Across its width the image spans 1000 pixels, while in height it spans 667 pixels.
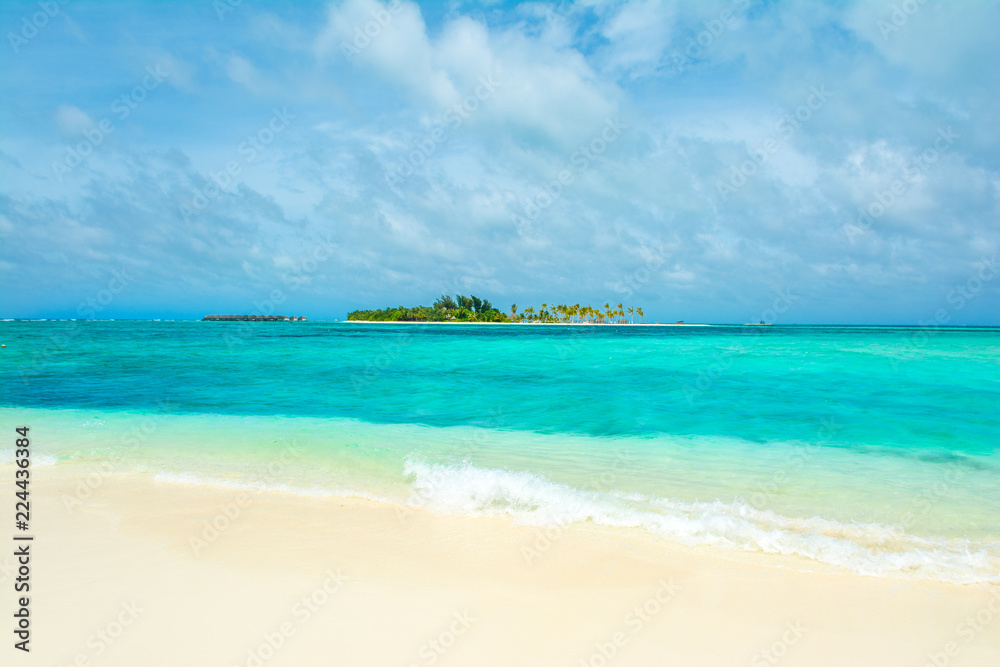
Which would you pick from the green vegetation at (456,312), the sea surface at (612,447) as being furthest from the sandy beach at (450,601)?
the green vegetation at (456,312)

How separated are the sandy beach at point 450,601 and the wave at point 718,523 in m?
0.26

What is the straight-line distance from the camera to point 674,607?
13.3 feet

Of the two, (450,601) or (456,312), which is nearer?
(450,601)

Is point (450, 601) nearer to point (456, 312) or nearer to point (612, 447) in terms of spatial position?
point (612, 447)

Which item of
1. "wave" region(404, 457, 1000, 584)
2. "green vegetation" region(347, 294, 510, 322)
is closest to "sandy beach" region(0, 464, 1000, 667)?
"wave" region(404, 457, 1000, 584)

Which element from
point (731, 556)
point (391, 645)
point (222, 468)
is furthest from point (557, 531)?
point (222, 468)

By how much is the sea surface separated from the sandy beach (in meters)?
0.62

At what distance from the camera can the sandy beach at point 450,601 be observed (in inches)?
137

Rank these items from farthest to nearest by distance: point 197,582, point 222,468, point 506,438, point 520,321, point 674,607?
point 520,321 < point 506,438 < point 222,468 < point 197,582 < point 674,607

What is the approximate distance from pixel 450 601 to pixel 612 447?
6.20 m

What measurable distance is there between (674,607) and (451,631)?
1943 mm

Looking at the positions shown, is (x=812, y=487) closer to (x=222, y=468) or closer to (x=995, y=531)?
(x=995, y=531)

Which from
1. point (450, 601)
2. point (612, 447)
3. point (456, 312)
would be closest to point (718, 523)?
point (450, 601)

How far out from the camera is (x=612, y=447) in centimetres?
962
